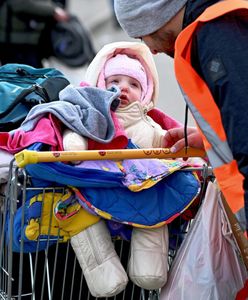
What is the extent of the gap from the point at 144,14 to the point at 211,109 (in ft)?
1.43

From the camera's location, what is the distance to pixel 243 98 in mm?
2293

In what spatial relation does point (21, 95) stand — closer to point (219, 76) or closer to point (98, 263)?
point (98, 263)

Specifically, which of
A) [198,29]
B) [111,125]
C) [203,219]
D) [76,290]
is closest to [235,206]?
[198,29]

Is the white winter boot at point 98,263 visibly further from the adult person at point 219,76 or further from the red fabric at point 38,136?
the adult person at point 219,76

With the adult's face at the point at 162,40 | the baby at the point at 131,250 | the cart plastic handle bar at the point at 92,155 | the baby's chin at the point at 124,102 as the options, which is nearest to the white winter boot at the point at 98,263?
the baby at the point at 131,250

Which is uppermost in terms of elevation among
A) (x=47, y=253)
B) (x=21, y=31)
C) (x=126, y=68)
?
(x=126, y=68)

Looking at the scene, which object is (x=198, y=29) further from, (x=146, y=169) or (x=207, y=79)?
(x=146, y=169)

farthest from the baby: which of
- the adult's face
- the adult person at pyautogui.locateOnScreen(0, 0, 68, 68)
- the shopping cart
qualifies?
the adult person at pyautogui.locateOnScreen(0, 0, 68, 68)

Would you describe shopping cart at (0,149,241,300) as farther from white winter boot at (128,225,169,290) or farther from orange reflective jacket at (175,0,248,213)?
orange reflective jacket at (175,0,248,213)

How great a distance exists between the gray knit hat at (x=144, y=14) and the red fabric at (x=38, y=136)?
0.52m

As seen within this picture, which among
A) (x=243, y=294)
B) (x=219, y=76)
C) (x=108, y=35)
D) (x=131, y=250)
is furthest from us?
(x=108, y=35)

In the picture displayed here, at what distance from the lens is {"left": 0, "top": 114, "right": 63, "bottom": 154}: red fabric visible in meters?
3.07

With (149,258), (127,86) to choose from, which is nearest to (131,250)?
(149,258)

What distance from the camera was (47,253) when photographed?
3213mm
